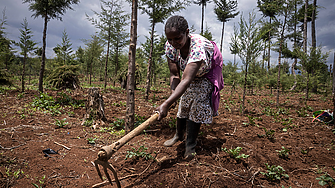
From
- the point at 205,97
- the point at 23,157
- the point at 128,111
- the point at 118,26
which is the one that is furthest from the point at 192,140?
the point at 118,26

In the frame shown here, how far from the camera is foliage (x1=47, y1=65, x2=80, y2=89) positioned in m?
6.32

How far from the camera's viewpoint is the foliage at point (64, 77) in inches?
249

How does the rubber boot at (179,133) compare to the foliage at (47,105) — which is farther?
the foliage at (47,105)

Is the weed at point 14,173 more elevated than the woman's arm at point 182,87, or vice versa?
the woman's arm at point 182,87

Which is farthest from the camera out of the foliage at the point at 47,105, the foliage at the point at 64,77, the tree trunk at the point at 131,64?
the foliage at the point at 64,77

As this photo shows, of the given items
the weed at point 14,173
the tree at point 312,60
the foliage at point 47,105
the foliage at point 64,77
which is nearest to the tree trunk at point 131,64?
the weed at point 14,173

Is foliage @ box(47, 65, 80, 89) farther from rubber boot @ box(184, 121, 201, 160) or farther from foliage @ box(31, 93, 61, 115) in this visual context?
rubber boot @ box(184, 121, 201, 160)

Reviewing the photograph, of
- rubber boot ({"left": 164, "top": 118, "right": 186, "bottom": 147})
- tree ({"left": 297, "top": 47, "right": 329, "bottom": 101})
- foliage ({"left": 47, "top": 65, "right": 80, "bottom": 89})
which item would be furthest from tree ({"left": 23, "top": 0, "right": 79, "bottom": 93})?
tree ({"left": 297, "top": 47, "right": 329, "bottom": 101})

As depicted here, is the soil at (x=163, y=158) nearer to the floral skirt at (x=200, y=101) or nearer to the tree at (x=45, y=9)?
the floral skirt at (x=200, y=101)

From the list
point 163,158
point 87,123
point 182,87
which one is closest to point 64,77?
point 87,123

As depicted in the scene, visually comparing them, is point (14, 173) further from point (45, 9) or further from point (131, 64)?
point (45, 9)

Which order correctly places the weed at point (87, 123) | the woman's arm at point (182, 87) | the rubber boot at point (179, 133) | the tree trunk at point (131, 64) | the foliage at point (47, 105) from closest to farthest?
the woman's arm at point (182, 87)
the rubber boot at point (179, 133)
the tree trunk at point (131, 64)
the weed at point (87, 123)
the foliage at point (47, 105)

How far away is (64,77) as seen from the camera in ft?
20.9

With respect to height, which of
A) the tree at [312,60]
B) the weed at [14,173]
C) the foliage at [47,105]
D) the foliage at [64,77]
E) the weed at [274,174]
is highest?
the tree at [312,60]
